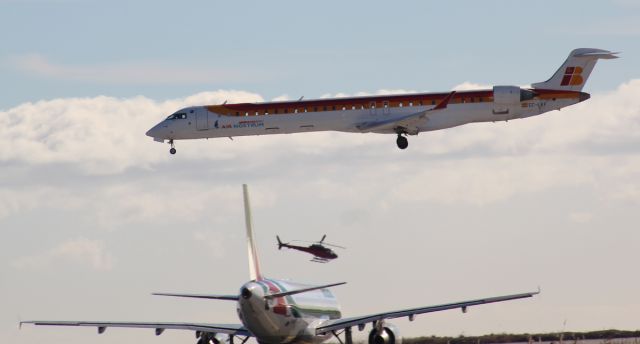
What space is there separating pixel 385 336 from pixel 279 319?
382 centimetres

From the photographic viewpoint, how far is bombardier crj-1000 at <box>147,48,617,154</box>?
77812mm

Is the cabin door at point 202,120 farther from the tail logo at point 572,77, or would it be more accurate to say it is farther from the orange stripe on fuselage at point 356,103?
the tail logo at point 572,77

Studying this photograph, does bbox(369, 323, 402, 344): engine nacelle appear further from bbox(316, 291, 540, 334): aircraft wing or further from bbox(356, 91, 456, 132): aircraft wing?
bbox(356, 91, 456, 132): aircraft wing

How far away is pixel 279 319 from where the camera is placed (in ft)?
157

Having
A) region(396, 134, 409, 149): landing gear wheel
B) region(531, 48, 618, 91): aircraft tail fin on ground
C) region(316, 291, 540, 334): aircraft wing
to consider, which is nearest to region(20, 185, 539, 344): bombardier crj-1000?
region(316, 291, 540, 334): aircraft wing

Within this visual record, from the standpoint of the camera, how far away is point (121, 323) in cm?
4809

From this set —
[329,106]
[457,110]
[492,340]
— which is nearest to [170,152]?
[329,106]

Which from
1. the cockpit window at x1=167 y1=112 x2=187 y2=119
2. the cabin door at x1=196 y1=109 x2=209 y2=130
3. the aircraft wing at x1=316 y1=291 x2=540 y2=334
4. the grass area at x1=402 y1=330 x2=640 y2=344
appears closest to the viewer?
the aircraft wing at x1=316 y1=291 x2=540 y2=334

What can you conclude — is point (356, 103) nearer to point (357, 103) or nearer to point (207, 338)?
point (357, 103)

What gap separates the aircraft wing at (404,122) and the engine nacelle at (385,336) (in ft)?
100.0

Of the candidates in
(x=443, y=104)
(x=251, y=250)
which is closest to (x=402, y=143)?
(x=443, y=104)

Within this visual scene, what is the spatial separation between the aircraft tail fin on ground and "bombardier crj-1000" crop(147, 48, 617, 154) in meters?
2.39

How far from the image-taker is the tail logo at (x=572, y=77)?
81906mm

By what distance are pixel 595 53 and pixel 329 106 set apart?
17300mm
